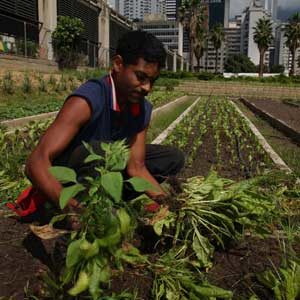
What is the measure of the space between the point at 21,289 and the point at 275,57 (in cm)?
15711

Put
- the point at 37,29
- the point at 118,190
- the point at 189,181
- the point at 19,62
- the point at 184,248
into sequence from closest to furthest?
the point at 118,190
the point at 184,248
the point at 189,181
the point at 19,62
the point at 37,29

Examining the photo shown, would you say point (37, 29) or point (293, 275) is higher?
point (37, 29)

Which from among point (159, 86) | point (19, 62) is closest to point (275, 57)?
point (159, 86)

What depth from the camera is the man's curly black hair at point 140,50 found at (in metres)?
2.24

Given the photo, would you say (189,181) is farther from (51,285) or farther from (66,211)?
(51,285)

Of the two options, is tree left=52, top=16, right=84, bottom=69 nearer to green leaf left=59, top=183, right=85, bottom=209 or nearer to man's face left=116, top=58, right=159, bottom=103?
man's face left=116, top=58, right=159, bottom=103

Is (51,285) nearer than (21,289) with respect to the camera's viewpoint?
Yes

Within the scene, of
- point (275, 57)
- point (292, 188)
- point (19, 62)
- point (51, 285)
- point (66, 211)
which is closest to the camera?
point (51, 285)

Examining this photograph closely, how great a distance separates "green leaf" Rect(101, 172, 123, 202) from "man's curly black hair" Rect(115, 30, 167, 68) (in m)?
1.06

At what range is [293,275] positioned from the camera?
175cm

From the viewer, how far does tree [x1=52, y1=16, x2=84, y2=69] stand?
1075 inches

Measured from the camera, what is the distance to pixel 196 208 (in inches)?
81.3

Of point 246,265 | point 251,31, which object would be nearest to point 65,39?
point 246,265

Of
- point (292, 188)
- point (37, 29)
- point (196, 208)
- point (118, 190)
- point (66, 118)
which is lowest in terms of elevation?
point (292, 188)
